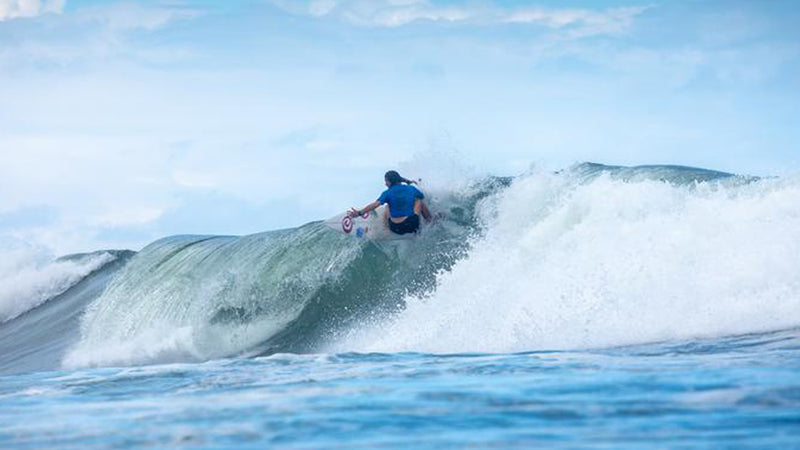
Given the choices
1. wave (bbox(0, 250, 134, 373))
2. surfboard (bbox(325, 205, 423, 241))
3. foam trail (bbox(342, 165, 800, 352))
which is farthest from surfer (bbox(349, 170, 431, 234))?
wave (bbox(0, 250, 134, 373))

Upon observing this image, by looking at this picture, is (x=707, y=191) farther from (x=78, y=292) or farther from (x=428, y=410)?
(x=78, y=292)

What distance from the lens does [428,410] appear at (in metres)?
6.27

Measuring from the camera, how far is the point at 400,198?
49.1ft

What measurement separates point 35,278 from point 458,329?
45.1 feet

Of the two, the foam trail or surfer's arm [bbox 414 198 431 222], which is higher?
surfer's arm [bbox 414 198 431 222]

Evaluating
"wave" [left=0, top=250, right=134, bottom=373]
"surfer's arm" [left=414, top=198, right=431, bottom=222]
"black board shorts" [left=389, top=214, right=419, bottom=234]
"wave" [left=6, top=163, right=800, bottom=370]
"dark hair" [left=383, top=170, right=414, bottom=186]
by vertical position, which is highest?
"dark hair" [left=383, top=170, right=414, bottom=186]

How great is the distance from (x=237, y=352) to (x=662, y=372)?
8.70 meters

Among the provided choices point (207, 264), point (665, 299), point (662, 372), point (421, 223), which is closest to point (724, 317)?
point (665, 299)

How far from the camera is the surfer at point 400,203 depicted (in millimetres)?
14953

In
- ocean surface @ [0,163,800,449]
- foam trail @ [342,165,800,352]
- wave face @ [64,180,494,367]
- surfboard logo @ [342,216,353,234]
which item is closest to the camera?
ocean surface @ [0,163,800,449]

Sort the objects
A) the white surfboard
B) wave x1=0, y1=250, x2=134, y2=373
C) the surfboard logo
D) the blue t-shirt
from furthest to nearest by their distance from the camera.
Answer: wave x1=0, y1=250, x2=134, y2=373 < the surfboard logo < the white surfboard < the blue t-shirt

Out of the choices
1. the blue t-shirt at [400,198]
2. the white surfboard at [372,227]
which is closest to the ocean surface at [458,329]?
the white surfboard at [372,227]

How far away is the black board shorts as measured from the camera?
15.2 m

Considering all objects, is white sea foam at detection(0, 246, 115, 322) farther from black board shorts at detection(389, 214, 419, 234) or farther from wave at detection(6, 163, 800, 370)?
black board shorts at detection(389, 214, 419, 234)
